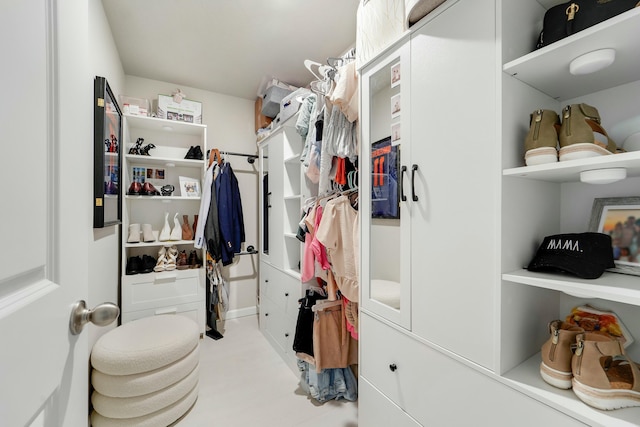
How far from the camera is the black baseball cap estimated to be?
70cm

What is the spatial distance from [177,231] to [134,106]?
1.22m

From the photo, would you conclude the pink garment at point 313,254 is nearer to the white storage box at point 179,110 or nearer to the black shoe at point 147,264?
the black shoe at point 147,264

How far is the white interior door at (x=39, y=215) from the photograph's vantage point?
34 centimetres

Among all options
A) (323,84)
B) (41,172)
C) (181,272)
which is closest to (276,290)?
(181,272)

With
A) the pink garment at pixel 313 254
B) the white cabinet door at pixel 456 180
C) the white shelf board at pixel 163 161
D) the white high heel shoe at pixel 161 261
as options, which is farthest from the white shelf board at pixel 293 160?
the white high heel shoe at pixel 161 261

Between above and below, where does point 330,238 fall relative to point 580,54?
below

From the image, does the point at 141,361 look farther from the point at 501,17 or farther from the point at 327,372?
the point at 501,17

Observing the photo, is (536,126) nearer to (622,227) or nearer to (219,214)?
(622,227)

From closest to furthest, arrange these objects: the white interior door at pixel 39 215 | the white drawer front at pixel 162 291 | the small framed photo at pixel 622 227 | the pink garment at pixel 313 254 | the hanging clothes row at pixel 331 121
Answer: the white interior door at pixel 39 215
the small framed photo at pixel 622 227
the hanging clothes row at pixel 331 121
the pink garment at pixel 313 254
the white drawer front at pixel 162 291

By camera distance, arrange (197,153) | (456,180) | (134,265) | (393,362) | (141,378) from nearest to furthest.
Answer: (456,180), (393,362), (141,378), (134,265), (197,153)

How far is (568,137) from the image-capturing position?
71cm

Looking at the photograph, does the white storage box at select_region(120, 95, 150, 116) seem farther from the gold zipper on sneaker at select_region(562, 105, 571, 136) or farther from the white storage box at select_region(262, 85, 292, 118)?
the gold zipper on sneaker at select_region(562, 105, 571, 136)

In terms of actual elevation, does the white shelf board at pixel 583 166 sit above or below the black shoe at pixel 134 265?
above

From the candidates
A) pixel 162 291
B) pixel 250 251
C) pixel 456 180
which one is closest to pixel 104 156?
pixel 162 291
